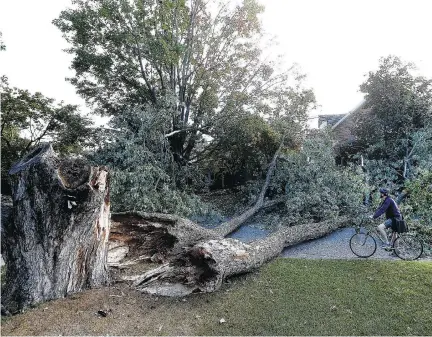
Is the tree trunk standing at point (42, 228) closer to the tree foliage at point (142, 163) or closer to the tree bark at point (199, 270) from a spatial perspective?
the tree bark at point (199, 270)

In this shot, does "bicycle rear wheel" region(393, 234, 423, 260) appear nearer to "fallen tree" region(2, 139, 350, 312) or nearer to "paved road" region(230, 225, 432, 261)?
"paved road" region(230, 225, 432, 261)

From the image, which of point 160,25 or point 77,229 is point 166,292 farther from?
point 160,25

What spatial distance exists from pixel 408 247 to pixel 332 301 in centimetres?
389

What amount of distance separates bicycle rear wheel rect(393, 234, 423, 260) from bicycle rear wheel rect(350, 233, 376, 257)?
0.59 metres

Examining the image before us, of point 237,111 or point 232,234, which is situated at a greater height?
point 237,111

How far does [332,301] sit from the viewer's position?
5406mm

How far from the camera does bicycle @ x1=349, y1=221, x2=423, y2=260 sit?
781 cm

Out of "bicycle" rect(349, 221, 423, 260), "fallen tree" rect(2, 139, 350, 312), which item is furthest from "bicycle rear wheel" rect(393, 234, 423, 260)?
"fallen tree" rect(2, 139, 350, 312)

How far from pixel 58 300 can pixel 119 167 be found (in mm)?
6731

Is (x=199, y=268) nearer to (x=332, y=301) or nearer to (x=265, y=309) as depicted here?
(x=265, y=309)

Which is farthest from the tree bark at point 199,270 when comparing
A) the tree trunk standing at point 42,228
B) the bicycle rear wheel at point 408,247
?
the bicycle rear wheel at point 408,247

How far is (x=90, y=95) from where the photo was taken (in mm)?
16688

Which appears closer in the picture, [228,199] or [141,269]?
[141,269]

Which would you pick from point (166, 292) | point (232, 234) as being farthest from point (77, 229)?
point (232, 234)
